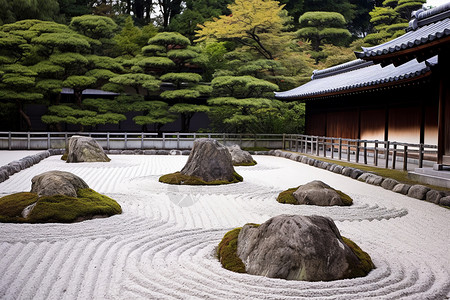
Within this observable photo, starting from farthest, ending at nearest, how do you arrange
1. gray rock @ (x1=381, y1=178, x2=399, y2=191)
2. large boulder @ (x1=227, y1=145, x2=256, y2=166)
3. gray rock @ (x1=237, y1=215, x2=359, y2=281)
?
1. large boulder @ (x1=227, y1=145, x2=256, y2=166)
2. gray rock @ (x1=381, y1=178, x2=399, y2=191)
3. gray rock @ (x1=237, y1=215, x2=359, y2=281)

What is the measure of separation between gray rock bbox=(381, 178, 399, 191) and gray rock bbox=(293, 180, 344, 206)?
8.08 ft

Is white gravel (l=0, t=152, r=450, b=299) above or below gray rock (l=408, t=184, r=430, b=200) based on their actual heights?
below

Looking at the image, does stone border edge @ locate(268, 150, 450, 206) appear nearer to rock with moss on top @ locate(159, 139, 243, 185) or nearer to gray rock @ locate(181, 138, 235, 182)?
rock with moss on top @ locate(159, 139, 243, 185)

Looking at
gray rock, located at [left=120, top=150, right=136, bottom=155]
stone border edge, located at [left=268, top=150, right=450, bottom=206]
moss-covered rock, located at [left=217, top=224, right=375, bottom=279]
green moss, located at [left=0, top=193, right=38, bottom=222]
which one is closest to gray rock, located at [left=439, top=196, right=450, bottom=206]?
stone border edge, located at [left=268, top=150, right=450, bottom=206]

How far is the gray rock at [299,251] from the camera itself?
12.8 ft

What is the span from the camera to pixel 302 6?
36406mm

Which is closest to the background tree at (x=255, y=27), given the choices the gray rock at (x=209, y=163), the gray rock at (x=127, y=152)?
the gray rock at (x=127, y=152)

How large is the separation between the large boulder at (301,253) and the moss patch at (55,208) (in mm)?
2918

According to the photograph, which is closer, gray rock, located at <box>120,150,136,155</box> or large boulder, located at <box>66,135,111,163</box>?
large boulder, located at <box>66,135,111,163</box>

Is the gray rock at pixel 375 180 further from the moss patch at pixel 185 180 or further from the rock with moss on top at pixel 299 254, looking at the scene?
the rock with moss on top at pixel 299 254

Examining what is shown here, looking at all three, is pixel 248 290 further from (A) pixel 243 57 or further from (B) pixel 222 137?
(A) pixel 243 57

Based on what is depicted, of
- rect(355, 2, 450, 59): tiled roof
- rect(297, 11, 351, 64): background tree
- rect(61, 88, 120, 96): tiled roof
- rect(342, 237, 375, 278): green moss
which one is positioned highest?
rect(297, 11, 351, 64): background tree

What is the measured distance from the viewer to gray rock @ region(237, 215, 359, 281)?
12.8 ft

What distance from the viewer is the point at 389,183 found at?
9.95 m
